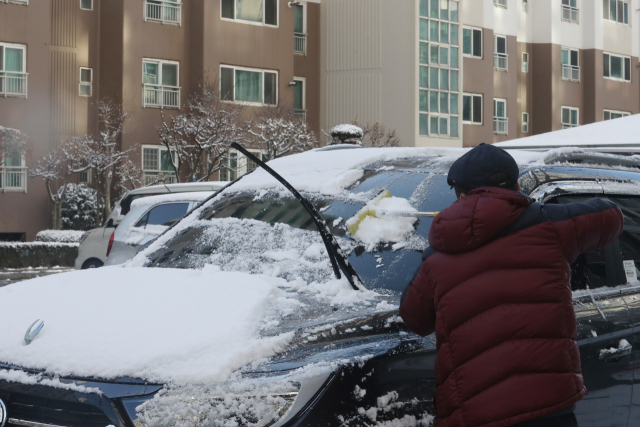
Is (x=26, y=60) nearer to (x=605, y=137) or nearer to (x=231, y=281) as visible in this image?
(x=605, y=137)

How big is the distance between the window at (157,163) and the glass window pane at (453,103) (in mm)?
11593

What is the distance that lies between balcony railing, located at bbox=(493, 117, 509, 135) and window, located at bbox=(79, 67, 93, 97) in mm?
17782

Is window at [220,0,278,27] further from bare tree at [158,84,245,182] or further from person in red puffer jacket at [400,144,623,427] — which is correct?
person in red puffer jacket at [400,144,623,427]

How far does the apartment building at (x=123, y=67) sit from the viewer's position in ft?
81.7

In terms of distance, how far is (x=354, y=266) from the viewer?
3312mm

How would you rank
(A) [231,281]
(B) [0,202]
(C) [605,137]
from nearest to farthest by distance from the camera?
(A) [231,281], (C) [605,137], (B) [0,202]

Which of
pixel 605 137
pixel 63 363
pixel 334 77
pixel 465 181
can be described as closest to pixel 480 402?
pixel 465 181

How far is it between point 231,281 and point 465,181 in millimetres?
1042

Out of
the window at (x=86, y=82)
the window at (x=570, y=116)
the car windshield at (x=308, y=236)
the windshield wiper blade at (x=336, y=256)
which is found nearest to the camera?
the windshield wiper blade at (x=336, y=256)

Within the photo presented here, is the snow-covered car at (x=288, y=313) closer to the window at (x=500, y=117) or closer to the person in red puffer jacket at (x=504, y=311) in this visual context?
the person in red puffer jacket at (x=504, y=311)

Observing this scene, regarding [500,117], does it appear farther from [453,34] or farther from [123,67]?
Answer: [123,67]

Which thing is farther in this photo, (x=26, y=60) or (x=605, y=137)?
(x=26, y=60)

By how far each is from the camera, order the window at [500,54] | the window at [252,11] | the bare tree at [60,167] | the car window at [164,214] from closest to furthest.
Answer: the car window at [164,214]
the bare tree at [60,167]
the window at [252,11]
the window at [500,54]


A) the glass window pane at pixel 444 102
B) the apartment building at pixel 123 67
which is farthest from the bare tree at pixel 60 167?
the glass window pane at pixel 444 102
